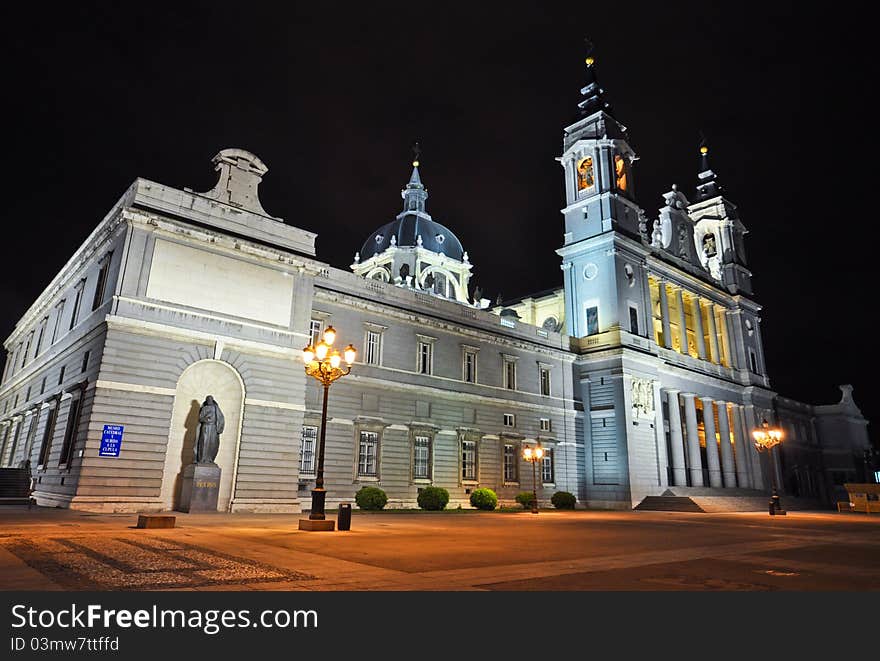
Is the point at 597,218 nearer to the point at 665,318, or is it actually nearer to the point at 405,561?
the point at 665,318

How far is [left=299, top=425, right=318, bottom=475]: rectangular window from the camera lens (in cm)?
2792

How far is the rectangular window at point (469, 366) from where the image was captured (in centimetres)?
3591

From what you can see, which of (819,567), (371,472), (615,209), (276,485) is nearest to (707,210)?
(615,209)

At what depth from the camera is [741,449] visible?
169 ft

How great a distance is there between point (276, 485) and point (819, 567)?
20.0 m

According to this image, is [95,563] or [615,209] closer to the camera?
[95,563]

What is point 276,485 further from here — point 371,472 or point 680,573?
point 680,573

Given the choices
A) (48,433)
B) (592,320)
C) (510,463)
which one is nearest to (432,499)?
(510,463)

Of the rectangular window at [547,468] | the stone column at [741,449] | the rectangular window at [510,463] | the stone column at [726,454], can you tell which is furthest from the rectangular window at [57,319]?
the stone column at [741,449]

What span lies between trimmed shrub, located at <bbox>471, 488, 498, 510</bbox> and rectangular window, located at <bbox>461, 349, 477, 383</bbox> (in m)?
6.85

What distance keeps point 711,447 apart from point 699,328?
419 inches

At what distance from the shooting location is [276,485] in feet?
80.7

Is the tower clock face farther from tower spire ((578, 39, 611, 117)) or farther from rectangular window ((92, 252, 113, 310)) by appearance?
rectangular window ((92, 252, 113, 310))

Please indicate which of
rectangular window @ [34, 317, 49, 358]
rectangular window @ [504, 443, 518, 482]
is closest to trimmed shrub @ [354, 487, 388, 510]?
rectangular window @ [504, 443, 518, 482]
